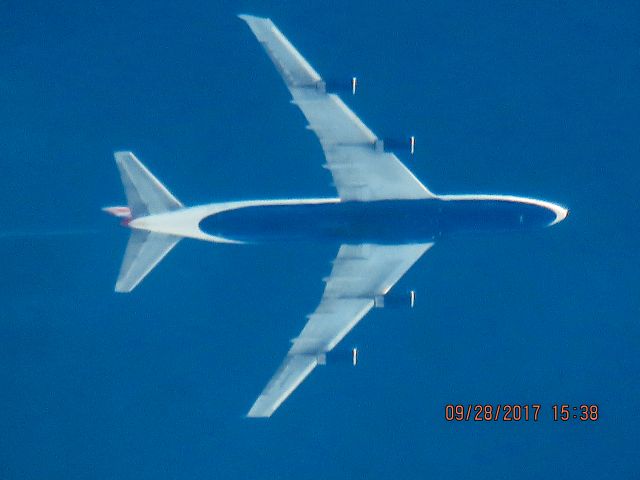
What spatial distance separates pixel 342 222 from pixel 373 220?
528mm

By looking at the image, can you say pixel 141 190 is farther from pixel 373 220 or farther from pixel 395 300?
pixel 395 300

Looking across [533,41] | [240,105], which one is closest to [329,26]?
[240,105]

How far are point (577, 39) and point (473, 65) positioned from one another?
6.74 feet

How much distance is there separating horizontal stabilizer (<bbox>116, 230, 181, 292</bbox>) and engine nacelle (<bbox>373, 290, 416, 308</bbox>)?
3774 millimetres

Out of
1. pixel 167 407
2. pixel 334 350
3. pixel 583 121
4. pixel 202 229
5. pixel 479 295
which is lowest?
pixel 167 407

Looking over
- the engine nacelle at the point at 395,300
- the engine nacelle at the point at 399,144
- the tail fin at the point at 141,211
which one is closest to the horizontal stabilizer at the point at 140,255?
the tail fin at the point at 141,211

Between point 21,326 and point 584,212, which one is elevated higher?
point 584,212

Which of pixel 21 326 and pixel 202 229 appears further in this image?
pixel 21 326

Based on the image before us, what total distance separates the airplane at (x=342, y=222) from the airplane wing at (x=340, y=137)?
0.02m

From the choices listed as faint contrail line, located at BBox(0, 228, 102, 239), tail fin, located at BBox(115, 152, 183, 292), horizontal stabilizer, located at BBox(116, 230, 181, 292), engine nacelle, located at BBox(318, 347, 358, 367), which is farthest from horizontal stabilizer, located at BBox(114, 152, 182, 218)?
engine nacelle, located at BBox(318, 347, 358, 367)

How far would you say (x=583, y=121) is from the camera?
50.1ft

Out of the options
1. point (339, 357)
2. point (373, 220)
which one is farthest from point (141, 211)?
point (339, 357)

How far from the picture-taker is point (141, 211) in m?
14.1

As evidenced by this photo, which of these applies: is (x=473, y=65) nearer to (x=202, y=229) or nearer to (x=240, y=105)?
(x=240, y=105)
